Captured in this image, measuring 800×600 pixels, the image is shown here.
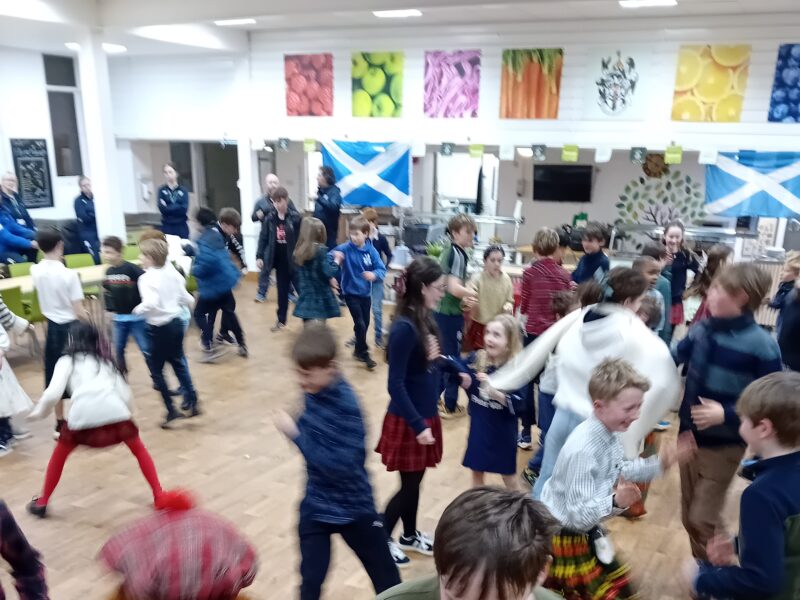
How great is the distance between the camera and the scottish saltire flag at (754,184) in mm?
7164

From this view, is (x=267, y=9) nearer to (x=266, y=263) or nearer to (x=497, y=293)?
(x=266, y=263)

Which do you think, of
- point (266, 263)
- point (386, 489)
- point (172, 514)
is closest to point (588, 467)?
point (172, 514)

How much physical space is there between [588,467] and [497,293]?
109 inches

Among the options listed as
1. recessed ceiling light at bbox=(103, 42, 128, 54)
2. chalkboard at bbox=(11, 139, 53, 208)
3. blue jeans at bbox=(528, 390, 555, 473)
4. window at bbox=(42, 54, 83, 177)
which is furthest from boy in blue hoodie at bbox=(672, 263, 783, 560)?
window at bbox=(42, 54, 83, 177)

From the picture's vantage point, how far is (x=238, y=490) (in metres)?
3.97

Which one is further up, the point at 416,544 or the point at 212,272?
the point at 212,272

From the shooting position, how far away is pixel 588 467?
7.06ft

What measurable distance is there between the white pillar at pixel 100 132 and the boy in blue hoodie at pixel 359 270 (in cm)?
424

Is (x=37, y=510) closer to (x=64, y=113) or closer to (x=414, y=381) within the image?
(x=414, y=381)

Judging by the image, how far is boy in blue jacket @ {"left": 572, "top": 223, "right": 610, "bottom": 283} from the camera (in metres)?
4.97

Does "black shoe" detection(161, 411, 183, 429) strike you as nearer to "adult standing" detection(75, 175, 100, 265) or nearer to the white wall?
"adult standing" detection(75, 175, 100, 265)

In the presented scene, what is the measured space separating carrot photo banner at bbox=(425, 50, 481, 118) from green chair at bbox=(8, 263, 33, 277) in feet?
17.8

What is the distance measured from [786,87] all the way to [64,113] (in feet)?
35.6

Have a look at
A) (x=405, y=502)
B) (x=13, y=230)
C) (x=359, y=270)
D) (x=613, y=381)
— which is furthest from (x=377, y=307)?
(x=613, y=381)
